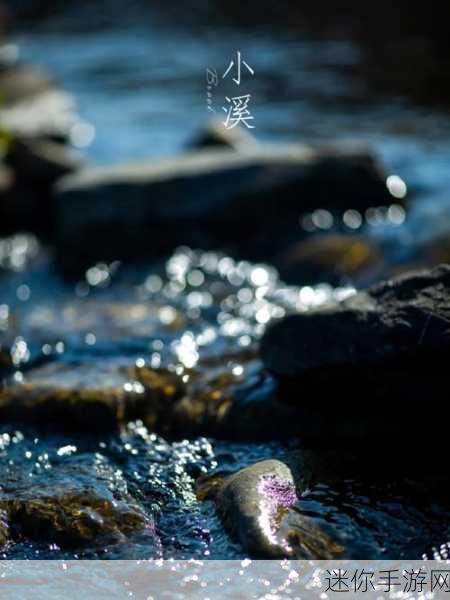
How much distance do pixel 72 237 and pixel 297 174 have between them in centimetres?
234

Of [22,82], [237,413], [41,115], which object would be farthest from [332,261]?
[22,82]

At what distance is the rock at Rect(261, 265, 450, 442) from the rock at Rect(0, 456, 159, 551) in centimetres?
122

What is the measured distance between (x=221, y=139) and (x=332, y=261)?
2681 mm

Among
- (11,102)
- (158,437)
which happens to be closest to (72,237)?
(158,437)

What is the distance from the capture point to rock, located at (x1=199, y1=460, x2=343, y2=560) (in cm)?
429

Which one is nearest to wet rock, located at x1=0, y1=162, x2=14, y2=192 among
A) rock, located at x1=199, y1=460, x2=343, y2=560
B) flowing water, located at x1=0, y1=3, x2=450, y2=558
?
flowing water, located at x1=0, y1=3, x2=450, y2=558

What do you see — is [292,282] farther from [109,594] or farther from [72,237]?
[109,594]

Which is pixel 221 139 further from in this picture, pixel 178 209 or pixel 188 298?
pixel 188 298

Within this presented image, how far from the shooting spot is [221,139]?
10.6 meters

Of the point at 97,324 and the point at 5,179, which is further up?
the point at 5,179

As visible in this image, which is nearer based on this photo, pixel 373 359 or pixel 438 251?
pixel 373 359

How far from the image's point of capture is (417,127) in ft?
41.5

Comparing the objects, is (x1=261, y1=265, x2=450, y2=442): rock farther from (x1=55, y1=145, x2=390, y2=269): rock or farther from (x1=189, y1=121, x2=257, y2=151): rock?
(x1=189, y1=121, x2=257, y2=151): rock

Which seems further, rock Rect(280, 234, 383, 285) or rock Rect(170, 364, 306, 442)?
rock Rect(280, 234, 383, 285)
